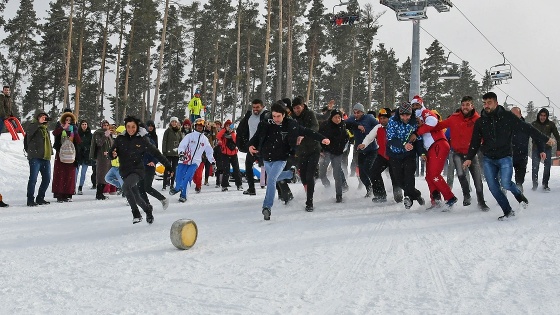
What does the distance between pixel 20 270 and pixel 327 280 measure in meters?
3.10

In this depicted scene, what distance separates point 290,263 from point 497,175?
3.98 metres

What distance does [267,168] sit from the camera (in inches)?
301

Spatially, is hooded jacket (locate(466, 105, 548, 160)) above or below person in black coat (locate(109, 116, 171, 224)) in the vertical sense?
above

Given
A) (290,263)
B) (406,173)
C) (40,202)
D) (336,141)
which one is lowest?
(290,263)

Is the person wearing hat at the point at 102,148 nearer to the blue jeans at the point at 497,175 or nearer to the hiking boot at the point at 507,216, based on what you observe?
the blue jeans at the point at 497,175

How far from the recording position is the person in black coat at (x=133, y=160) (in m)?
7.28

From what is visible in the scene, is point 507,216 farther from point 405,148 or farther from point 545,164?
point 545,164

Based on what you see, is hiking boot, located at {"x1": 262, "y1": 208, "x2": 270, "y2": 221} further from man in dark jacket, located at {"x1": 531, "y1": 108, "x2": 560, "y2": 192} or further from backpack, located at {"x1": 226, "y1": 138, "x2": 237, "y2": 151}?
man in dark jacket, located at {"x1": 531, "y1": 108, "x2": 560, "y2": 192}

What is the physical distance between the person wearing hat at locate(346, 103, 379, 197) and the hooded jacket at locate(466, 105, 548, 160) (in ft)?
8.61

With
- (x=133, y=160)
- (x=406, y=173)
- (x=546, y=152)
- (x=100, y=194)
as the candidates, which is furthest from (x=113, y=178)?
(x=546, y=152)

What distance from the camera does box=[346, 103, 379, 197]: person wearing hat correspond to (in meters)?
9.55

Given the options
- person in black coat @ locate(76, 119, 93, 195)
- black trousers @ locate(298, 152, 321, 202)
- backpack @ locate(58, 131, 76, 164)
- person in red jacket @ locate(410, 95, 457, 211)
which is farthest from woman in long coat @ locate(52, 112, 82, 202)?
person in red jacket @ locate(410, 95, 457, 211)

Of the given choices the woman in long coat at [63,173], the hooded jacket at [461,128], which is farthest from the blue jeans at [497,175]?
the woman in long coat at [63,173]

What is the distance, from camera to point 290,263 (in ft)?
16.1
